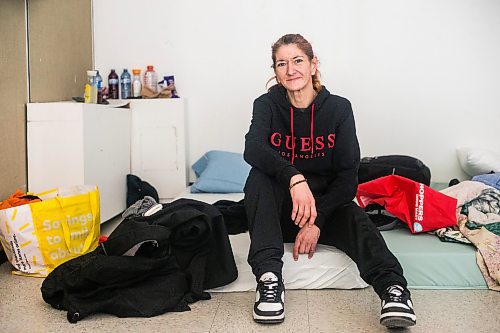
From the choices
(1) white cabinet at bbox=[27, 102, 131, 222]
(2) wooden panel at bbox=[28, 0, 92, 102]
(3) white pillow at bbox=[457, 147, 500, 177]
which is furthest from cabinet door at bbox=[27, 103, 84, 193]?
(3) white pillow at bbox=[457, 147, 500, 177]

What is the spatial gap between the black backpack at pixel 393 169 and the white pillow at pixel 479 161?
47 cm

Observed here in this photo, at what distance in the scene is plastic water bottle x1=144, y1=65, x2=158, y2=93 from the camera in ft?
12.7

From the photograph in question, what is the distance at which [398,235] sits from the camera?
254cm

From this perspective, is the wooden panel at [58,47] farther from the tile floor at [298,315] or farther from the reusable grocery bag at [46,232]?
the tile floor at [298,315]

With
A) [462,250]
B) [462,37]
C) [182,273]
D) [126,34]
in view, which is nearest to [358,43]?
[462,37]

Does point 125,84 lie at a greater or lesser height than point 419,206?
greater

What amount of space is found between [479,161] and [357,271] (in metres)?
1.66

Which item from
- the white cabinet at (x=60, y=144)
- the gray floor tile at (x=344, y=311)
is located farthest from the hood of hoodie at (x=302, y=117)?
the white cabinet at (x=60, y=144)

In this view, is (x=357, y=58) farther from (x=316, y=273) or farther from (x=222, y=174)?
(x=316, y=273)

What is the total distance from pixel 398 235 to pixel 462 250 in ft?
0.95

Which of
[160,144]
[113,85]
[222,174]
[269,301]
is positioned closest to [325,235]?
[269,301]

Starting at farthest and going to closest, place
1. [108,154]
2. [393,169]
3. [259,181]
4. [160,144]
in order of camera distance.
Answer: [160,144], [108,154], [393,169], [259,181]

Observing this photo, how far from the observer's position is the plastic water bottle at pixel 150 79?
3.86 metres

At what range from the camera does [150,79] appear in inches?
152
